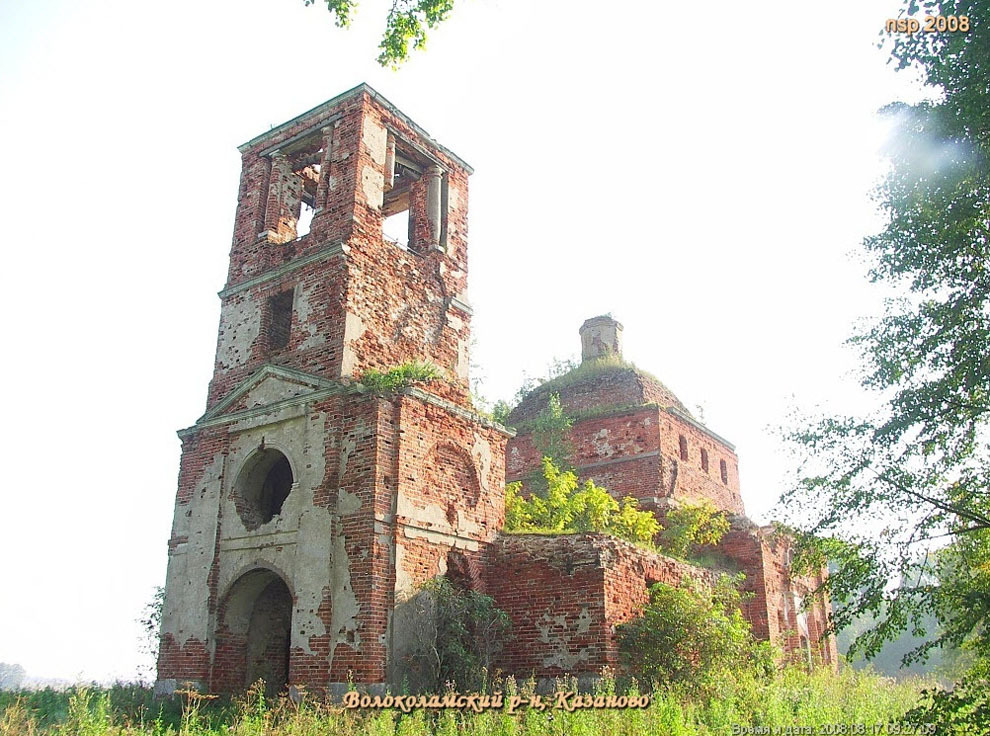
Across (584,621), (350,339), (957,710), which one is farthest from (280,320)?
(957,710)

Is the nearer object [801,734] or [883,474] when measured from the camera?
[883,474]

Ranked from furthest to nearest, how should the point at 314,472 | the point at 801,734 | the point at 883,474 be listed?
the point at 314,472 < the point at 801,734 < the point at 883,474

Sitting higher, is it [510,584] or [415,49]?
[415,49]

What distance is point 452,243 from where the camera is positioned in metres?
14.8

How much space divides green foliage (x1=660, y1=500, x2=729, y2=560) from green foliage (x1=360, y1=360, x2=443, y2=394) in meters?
6.35

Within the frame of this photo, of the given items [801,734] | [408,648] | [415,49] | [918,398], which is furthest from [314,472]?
[918,398]

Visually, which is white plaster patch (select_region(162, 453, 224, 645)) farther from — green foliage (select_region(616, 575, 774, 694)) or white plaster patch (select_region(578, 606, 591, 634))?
green foliage (select_region(616, 575, 774, 694))

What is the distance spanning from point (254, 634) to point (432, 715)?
3650 mm

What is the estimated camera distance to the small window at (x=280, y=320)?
13375 mm

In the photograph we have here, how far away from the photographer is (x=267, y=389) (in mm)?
Answer: 12445

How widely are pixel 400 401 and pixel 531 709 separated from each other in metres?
4.56

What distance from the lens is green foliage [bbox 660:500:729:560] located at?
15.7 metres

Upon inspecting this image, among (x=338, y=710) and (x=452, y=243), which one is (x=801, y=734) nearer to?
(x=338, y=710)

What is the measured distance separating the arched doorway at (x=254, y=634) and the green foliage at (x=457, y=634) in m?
2.22
